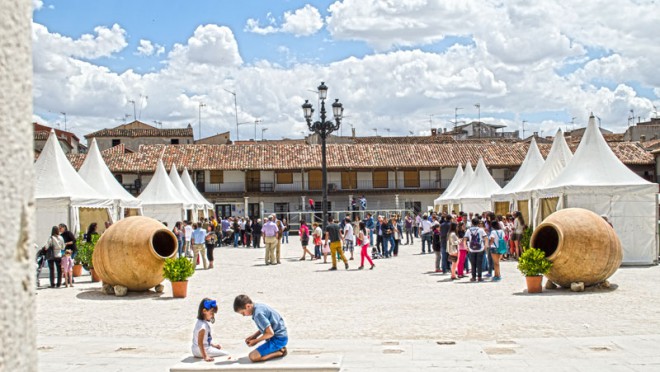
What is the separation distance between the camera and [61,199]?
20.4 metres

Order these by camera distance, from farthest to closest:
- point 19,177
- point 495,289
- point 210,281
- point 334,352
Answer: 1. point 210,281
2. point 495,289
3. point 334,352
4. point 19,177

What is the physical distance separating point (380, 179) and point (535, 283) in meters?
43.6

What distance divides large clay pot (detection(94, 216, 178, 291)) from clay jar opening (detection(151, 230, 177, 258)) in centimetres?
44

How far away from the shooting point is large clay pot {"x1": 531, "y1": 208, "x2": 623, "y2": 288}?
1366cm

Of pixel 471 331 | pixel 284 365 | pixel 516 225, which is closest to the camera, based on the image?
pixel 284 365

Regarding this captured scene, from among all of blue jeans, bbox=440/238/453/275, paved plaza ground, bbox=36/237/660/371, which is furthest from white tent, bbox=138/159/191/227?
blue jeans, bbox=440/238/453/275

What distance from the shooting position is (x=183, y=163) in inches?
2191

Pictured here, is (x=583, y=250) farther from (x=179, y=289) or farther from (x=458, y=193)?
(x=458, y=193)

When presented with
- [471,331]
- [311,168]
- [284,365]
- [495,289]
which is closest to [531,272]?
[495,289]

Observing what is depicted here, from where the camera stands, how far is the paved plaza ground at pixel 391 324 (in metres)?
8.12

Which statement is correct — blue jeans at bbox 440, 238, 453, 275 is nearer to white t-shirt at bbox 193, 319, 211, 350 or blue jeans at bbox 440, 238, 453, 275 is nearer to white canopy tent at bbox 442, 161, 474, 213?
white t-shirt at bbox 193, 319, 211, 350

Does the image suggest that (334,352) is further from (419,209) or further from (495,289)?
(419,209)

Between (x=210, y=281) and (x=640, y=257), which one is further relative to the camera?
(x=640, y=257)

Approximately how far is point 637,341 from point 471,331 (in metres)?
2.10
